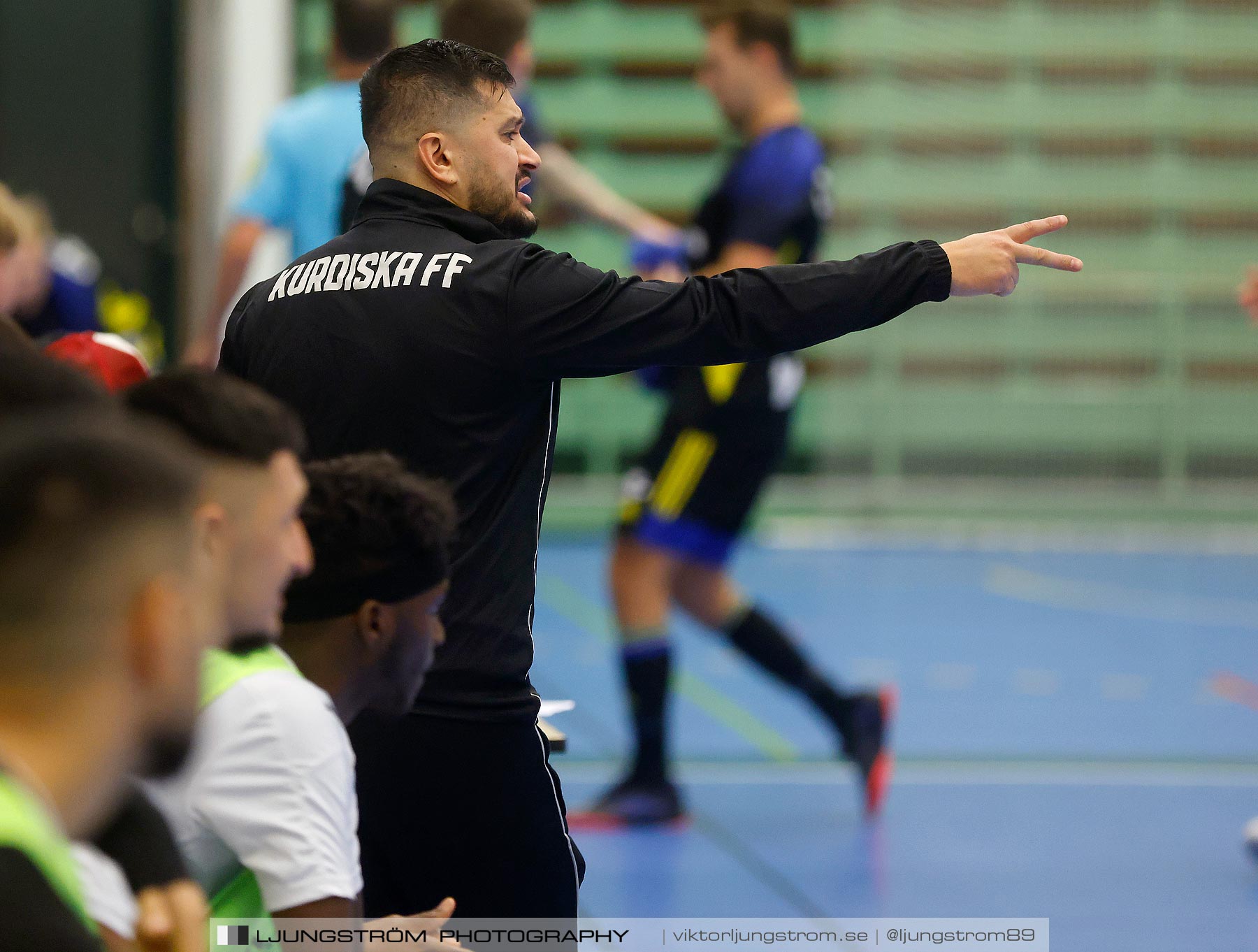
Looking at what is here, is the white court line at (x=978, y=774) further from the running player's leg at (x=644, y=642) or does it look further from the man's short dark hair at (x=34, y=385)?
the man's short dark hair at (x=34, y=385)

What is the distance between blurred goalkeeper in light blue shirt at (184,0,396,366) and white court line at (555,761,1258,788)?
1940mm

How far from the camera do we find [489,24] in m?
4.14

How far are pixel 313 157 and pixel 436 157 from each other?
2.37m

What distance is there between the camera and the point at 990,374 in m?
12.2

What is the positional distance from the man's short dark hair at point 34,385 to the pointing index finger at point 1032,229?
143cm

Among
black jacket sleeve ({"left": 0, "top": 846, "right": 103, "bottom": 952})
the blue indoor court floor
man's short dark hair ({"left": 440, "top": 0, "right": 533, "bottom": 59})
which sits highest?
man's short dark hair ({"left": 440, "top": 0, "right": 533, "bottom": 59})

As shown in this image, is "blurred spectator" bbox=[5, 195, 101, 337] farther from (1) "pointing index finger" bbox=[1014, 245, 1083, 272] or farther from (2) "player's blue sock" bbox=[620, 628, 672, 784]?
(1) "pointing index finger" bbox=[1014, 245, 1083, 272]

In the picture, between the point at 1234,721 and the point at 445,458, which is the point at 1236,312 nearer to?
the point at 1234,721

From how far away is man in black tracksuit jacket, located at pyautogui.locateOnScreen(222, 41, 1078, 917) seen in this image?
7.71 ft

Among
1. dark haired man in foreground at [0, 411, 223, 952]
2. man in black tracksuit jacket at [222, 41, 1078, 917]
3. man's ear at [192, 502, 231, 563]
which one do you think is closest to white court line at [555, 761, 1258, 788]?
man in black tracksuit jacket at [222, 41, 1078, 917]

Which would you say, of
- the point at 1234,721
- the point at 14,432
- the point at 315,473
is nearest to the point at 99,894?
the point at 14,432

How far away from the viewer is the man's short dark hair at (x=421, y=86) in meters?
2.52

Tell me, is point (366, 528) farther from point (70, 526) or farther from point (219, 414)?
point (70, 526)

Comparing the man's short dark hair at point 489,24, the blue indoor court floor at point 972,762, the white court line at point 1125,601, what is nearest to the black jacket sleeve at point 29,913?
the blue indoor court floor at point 972,762
